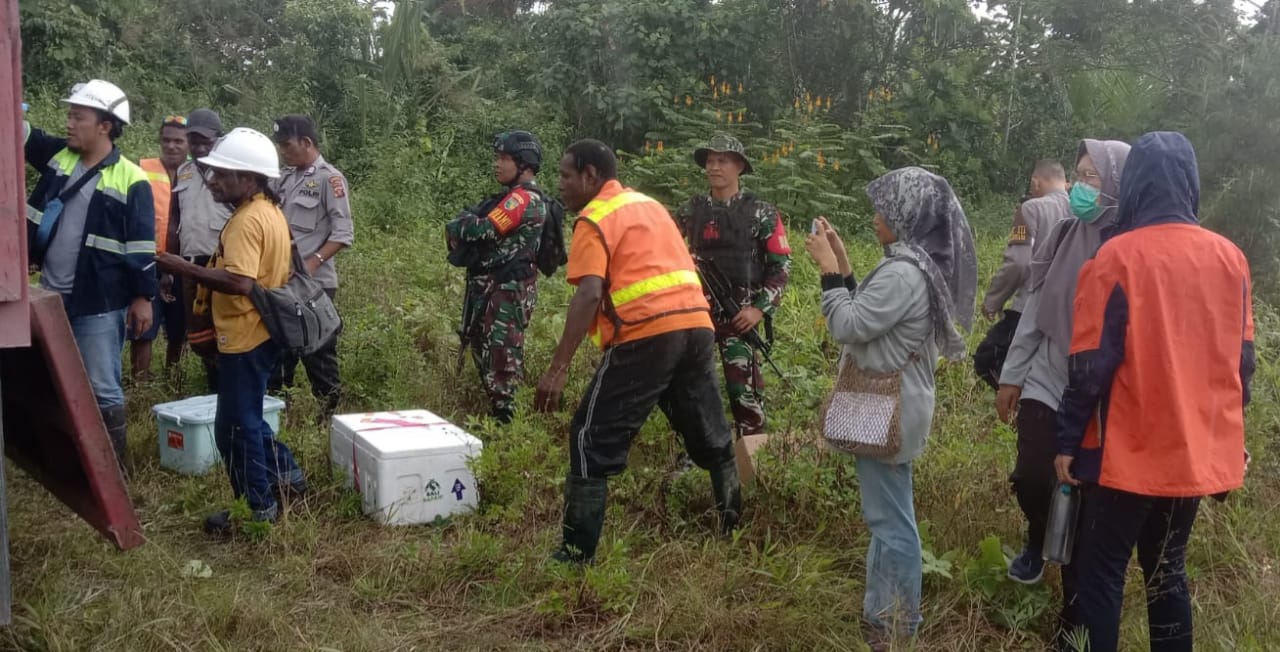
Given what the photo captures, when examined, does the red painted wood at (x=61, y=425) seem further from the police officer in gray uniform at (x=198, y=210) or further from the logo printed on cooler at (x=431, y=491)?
the police officer in gray uniform at (x=198, y=210)

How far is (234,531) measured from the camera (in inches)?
171

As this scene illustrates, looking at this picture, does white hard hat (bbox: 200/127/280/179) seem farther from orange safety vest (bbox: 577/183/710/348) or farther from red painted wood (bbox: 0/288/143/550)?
orange safety vest (bbox: 577/183/710/348)

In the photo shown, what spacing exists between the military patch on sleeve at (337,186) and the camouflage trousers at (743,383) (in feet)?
7.74

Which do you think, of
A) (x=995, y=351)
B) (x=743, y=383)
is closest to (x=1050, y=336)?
(x=995, y=351)

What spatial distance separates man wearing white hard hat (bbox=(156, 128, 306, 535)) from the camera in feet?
13.1

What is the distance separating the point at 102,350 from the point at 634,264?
8.14 ft

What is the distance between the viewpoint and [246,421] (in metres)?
4.17

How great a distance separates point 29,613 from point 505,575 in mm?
1578

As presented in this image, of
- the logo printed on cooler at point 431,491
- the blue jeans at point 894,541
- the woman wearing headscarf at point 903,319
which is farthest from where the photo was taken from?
the logo printed on cooler at point 431,491

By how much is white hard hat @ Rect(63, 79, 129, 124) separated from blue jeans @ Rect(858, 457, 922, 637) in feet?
11.4

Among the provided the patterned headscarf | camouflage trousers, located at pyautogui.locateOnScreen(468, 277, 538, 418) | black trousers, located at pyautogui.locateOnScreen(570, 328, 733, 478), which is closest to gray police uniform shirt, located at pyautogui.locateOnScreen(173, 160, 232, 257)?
camouflage trousers, located at pyautogui.locateOnScreen(468, 277, 538, 418)

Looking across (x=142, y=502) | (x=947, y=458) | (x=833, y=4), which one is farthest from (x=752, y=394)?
(x=833, y=4)

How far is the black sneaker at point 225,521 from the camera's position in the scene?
4.30 metres

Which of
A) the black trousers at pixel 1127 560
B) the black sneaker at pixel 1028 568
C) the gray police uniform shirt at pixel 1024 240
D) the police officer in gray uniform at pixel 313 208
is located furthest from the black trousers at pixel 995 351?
the police officer in gray uniform at pixel 313 208
